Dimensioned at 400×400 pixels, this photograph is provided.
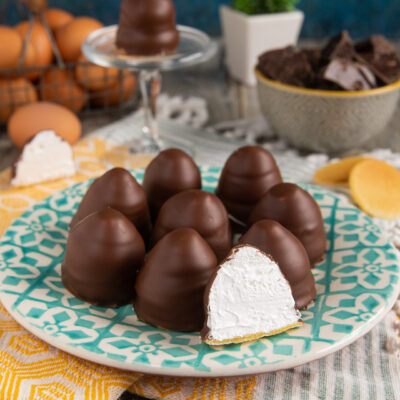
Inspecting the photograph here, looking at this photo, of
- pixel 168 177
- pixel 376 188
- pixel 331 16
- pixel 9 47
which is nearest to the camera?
pixel 168 177

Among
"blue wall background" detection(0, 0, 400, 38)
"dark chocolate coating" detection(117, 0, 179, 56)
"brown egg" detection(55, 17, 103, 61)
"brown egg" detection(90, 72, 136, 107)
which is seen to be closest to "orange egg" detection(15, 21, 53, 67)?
"brown egg" detection(55, 17, 103, 61)

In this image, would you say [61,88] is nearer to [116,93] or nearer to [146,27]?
[116,93]

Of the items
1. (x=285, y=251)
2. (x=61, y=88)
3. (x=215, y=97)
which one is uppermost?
(x=285, y=251)

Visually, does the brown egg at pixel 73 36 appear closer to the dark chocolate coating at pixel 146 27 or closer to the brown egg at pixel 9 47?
the brown egg at pixel 9 47

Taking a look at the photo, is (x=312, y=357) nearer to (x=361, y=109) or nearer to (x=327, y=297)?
(x=327, y=297)

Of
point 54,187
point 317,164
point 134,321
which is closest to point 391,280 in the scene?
point 134,321

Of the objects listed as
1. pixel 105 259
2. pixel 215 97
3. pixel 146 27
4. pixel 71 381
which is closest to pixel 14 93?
pixel 146 27

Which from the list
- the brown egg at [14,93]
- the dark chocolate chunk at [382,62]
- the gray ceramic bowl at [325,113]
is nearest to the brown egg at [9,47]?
the brown egg at [14,93]
